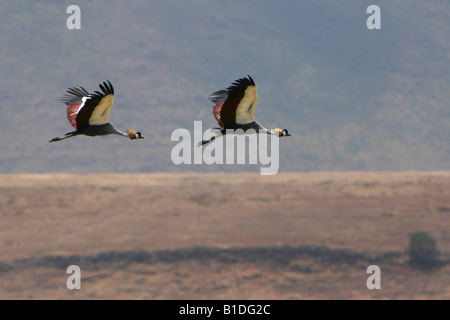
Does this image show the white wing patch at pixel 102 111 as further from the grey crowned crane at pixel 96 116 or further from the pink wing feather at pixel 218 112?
the pink wing feather at pixel 218 112

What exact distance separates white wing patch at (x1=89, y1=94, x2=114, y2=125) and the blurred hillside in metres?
71.7

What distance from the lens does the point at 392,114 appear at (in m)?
107

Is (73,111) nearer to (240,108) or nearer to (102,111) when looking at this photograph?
(102,111)

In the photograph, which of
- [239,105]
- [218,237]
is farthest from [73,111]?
[218,237]

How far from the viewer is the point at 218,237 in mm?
55281

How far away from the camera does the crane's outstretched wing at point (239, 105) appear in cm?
2252

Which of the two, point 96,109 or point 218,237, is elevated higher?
point 218,237

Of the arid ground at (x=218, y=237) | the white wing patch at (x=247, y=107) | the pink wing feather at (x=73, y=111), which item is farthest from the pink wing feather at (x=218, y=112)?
the arid ground at (x=218, y=237)

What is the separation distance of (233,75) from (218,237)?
55504 millimetres

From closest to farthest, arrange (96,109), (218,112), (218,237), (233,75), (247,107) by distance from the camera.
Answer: (96,109), (247,107), (218,112), (218,237), (233,75)

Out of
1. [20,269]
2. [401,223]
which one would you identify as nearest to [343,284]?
[401,223]

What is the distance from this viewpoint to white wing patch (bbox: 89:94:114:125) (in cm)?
2089
